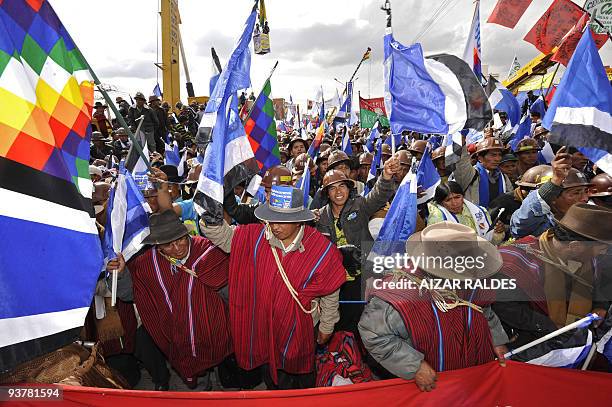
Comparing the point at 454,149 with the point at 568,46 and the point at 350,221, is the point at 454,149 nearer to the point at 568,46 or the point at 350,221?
the point at 350,221

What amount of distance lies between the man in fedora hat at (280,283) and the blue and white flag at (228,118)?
16.2 inches

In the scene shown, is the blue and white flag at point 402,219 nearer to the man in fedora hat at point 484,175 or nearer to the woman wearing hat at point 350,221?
the woman wearing hat at point 350,221

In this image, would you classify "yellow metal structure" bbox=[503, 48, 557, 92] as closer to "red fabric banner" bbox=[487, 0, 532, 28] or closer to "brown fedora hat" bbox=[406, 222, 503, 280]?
"red fabric banner" bbox=[487, 0, 532, 28]

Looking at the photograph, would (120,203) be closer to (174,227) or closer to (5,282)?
(174,227)

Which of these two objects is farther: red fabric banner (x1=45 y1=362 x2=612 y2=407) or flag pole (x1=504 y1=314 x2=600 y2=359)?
flag pole (x1=504 y1=314 x2=600 y2=359)

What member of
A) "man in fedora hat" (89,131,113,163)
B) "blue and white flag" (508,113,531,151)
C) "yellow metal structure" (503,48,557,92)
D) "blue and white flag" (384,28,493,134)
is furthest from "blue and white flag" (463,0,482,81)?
"yellow metal structure" (503,48,557,92)

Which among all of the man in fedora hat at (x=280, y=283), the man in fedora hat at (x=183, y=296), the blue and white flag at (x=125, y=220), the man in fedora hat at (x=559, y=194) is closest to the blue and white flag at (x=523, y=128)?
the man in fedora hat at (x=559, y=194)

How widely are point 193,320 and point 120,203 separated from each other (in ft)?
3.59

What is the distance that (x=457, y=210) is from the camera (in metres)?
3.94

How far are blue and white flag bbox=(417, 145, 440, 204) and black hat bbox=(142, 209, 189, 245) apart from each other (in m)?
2.54

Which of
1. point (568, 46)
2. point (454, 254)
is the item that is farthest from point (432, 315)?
point (568, 46)

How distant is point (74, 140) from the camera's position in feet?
7.02

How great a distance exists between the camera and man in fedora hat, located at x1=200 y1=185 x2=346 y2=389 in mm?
→ 3012

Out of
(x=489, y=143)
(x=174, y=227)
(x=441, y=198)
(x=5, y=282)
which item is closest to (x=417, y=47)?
(x=441, y=198)
